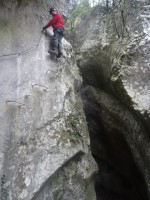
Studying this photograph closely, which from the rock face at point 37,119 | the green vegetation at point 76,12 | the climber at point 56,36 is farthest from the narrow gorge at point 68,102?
the green vegetation at point 76,12

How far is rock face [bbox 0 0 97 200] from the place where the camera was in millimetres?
6715

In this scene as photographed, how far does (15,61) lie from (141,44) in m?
3.54

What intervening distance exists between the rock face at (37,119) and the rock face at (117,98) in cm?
117

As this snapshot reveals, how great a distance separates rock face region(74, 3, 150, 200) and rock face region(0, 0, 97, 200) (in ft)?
3.85

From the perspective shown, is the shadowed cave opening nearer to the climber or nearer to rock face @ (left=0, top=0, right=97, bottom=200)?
rock face @ (left=0, top=0, right=97, bottom=200)

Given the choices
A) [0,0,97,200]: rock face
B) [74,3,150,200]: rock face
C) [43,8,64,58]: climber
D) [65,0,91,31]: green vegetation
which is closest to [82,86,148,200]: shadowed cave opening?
[74,3,150,200]: rock face

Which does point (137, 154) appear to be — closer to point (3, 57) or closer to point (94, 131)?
point (94, 131)

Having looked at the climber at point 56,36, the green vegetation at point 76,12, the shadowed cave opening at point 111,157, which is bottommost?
the shadowed cave opening at point 111,157

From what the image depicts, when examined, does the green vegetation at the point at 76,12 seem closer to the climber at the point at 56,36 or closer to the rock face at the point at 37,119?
the rock face at the point at 37,119

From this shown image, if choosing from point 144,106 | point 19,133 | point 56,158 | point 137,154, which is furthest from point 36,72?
point 137,154

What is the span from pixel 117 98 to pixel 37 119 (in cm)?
281

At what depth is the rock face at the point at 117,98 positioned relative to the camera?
7.66 metres

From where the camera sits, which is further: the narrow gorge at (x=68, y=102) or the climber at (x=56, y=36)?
the climber at (x=56, y=36)

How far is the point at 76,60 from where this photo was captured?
34.6ft
